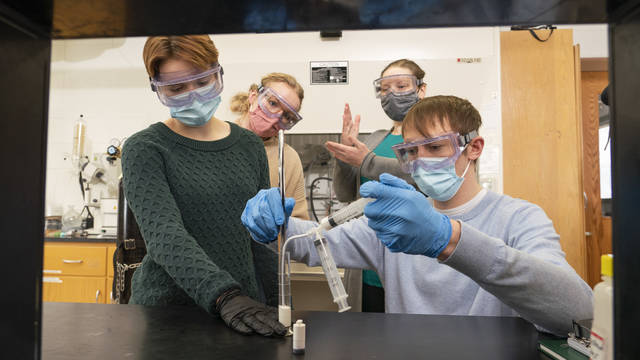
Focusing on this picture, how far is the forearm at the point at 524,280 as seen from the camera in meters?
0.70

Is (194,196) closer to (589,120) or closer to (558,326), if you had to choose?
(558,326)

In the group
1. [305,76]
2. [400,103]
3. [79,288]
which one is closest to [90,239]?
[79,288]

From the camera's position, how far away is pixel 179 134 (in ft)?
3.58

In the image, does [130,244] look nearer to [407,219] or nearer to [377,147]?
[377,147]

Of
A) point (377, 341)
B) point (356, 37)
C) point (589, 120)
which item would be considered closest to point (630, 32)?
point (377, 341)

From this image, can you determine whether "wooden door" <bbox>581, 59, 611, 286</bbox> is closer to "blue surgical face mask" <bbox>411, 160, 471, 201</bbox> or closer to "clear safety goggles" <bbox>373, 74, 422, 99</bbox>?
"clear safety goggles" <bbox>373, 74, 422, 99</bbox>

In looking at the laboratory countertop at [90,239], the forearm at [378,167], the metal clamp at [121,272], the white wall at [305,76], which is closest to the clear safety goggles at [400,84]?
the forearm at [378,167]

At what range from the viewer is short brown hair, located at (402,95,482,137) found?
4.03ft

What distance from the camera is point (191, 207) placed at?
102 centimetres

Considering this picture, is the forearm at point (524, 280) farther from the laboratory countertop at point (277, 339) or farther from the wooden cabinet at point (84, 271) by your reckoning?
the wooden cabinet at point (84, 271)

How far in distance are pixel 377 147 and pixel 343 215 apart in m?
1.23

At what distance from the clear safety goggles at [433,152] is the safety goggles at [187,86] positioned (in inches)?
23.3

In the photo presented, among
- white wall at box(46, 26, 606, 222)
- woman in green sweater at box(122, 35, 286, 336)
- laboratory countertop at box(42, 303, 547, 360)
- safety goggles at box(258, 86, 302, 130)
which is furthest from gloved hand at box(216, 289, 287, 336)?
white wall at box(46, 26, 606, 222)

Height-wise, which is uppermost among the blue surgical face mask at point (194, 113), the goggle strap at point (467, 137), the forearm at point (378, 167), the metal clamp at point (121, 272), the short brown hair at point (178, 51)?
the short brown hair at point (178, 51)
